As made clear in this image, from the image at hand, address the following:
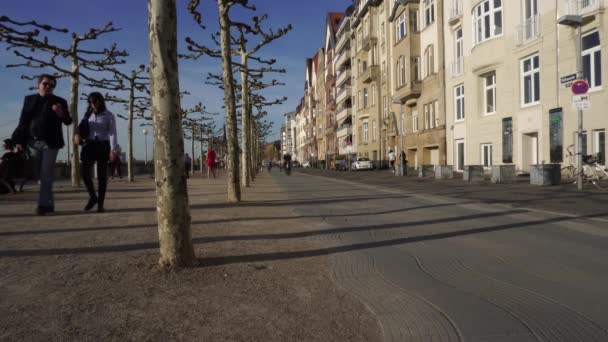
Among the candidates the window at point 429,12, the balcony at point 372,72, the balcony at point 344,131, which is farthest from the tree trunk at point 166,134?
the balcony at point 344,131

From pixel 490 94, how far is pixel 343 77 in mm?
40580

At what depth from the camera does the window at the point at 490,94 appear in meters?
24.8

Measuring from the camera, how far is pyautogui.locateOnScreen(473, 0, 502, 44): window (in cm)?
2352

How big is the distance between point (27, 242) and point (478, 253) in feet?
16.6

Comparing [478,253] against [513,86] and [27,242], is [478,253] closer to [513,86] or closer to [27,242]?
[27,242]

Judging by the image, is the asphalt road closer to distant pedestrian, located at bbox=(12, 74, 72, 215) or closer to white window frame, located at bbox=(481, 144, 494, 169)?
distant pedestrian, located at bbox=(12, 74, 72, 215)

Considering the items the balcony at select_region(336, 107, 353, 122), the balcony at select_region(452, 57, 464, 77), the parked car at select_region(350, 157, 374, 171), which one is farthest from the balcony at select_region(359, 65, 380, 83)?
the balcony at select_region(452, 57, 464, 77)

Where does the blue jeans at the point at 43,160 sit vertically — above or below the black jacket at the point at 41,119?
below

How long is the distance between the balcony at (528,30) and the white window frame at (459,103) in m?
6.99

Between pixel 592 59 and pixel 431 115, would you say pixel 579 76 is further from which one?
pixel 431 115

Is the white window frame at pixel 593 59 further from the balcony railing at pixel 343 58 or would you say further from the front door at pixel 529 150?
the balcony railing at pixel 343 58

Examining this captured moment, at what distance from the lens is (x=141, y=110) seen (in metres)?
24.2

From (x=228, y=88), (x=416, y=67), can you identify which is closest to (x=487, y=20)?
(x=416, y=67)

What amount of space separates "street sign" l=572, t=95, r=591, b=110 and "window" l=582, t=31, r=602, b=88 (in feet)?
17.7
